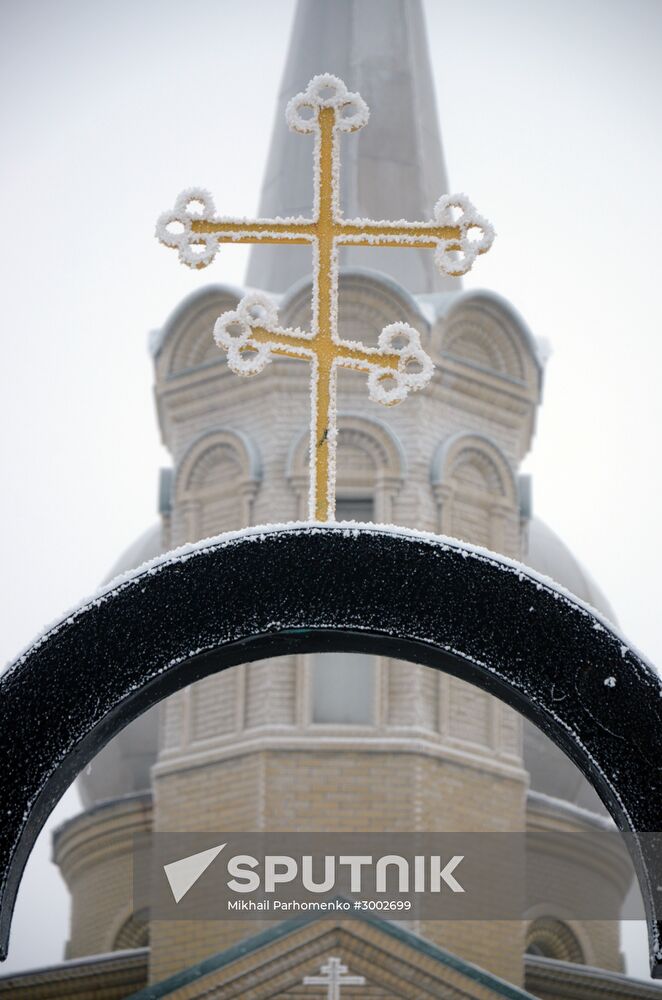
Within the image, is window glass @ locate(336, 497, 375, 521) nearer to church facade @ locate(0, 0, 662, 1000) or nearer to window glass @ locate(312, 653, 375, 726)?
church facade @ locate(0, 0, 662, 1000)

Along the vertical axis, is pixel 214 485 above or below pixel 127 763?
above

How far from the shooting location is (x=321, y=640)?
6055 mm

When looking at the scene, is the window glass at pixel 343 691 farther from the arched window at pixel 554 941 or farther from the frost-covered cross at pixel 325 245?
the frost-covered cross at pixel 325 245

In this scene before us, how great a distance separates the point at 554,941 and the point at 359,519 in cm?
645

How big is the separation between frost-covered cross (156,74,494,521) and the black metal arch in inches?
19.9

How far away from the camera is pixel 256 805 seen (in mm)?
18188

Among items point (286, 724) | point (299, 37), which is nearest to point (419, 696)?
point (286, 724)

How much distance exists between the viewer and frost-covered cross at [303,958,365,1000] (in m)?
16.1

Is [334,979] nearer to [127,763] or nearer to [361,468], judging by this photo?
[361,468]

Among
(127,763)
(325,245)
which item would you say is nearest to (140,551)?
(127,763)

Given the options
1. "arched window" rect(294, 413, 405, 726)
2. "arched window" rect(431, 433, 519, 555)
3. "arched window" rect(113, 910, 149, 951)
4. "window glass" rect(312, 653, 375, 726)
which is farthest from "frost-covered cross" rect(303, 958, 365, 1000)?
"arched window" rect(113, 910, 149, 951)

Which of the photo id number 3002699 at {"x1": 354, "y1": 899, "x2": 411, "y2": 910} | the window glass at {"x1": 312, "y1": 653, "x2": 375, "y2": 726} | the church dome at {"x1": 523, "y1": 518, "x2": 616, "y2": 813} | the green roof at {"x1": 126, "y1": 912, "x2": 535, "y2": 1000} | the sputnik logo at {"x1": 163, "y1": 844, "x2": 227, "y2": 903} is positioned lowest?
the green roof at {"x1": 126, "y1": 912, "x2": 535, "y2": 1000}

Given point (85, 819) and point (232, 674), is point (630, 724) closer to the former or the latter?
point (232, 674)

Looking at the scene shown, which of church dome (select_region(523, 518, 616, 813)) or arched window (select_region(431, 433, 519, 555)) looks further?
church dome (select_region(523, 518, 616, 813))
